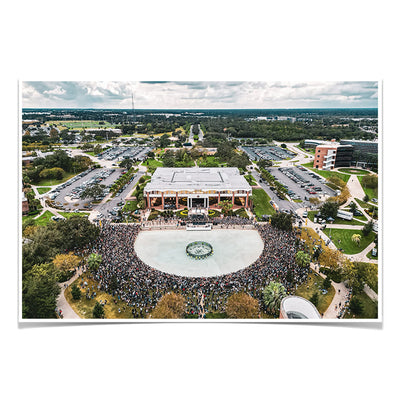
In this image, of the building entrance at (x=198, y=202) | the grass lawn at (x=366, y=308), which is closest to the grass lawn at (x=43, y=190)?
the building entrance at (x=198, y=202)

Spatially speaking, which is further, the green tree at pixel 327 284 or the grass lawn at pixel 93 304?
the green tree at pixel 327 284

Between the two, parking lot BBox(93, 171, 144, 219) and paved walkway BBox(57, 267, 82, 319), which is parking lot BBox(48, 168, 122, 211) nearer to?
parking lot BBox(93, 171, 144, 219)

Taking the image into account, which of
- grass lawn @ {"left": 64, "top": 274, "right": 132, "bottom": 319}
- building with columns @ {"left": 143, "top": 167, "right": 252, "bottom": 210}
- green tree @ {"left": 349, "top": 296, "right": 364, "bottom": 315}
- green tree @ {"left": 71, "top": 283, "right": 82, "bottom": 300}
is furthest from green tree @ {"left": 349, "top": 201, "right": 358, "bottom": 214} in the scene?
green tree @ {"left": 71, "top": 283, "right": 82, "bottom": 300}

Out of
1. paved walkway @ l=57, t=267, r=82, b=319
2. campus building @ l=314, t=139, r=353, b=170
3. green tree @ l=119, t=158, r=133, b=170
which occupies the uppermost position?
campus building @ l=314, t=139, r=353, b=170

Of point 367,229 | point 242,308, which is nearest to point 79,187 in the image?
point 242,308

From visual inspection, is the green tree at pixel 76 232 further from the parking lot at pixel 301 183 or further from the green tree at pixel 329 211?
the parking lot at pixel 301 183

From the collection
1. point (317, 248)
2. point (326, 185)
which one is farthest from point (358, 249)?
point (326, 185)

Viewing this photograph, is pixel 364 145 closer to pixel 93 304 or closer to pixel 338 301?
pixel 338 301
